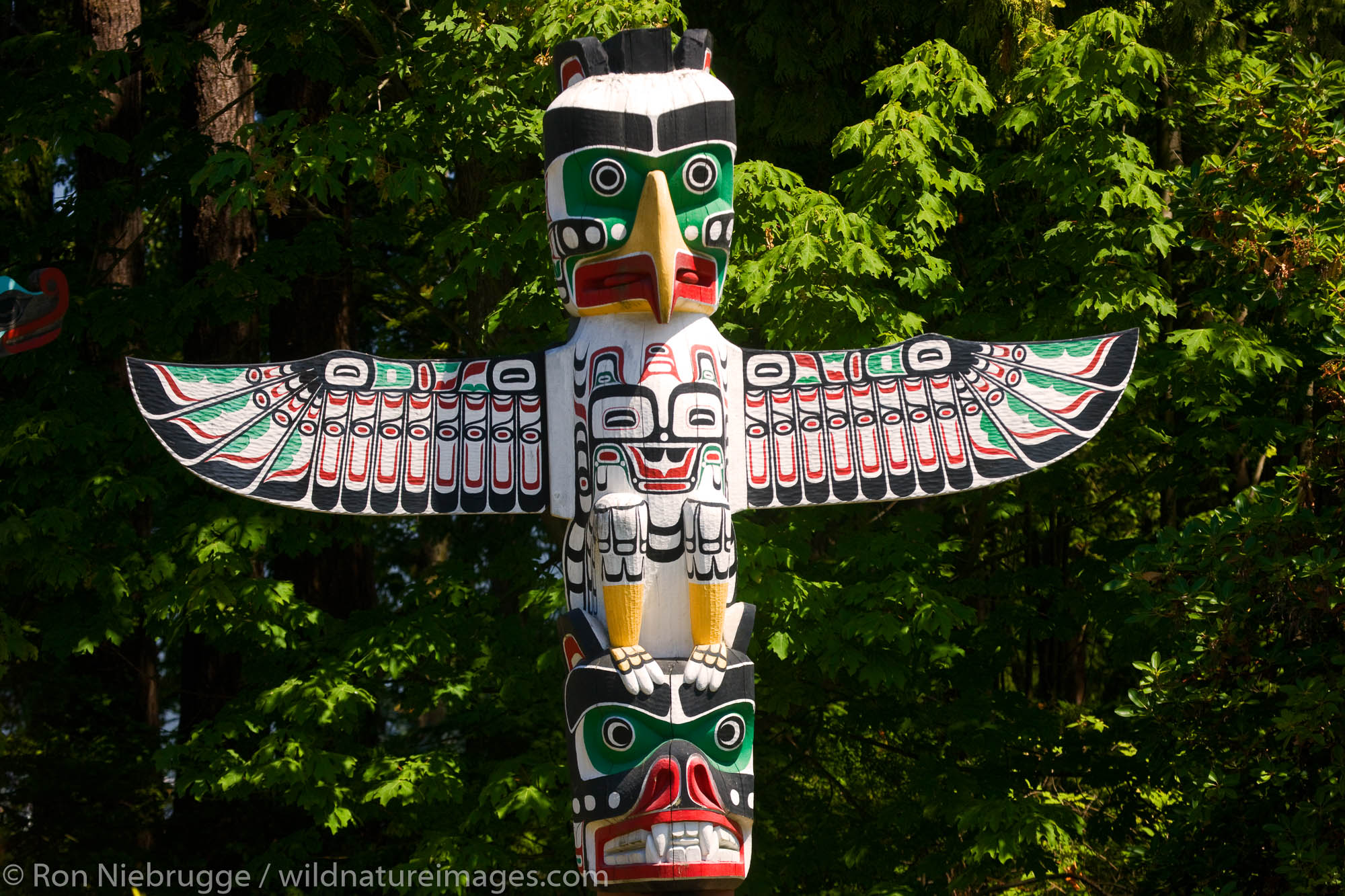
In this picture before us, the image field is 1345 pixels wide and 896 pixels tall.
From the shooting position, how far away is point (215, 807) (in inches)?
487

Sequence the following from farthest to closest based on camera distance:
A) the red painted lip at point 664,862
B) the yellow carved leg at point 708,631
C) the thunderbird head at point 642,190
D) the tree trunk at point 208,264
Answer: the tree trunk at point 208,264 → the thunderbird head at point 642,190 → the yellow carved leg at point 708,631 → the red painted lip at point 664,862

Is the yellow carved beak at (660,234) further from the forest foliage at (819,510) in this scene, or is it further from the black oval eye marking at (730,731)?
the forest foliage at (819,510)

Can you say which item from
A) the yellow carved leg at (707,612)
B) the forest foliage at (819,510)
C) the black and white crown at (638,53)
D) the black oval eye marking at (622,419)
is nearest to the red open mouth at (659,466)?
the black oval eye marking at (622,419)

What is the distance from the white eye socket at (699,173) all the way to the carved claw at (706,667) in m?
2.07

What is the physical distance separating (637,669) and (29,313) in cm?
504

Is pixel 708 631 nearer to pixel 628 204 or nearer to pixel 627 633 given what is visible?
pixel 627 633

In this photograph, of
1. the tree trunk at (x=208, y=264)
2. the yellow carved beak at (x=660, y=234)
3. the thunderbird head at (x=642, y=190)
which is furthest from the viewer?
the tree trunk at (x=208, y=264)

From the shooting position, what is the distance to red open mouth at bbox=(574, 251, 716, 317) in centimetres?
645

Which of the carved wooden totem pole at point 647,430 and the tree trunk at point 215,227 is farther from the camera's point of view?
the tree trunk at point 215,227

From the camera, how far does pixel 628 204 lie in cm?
650

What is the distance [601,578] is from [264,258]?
568 cm

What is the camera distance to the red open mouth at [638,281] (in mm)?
6453

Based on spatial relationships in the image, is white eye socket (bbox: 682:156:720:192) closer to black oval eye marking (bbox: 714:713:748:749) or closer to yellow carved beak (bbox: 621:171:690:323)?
yellow carved beak (bbox: 621:171:690:323)

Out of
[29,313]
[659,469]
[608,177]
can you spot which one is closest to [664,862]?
[659,469]
